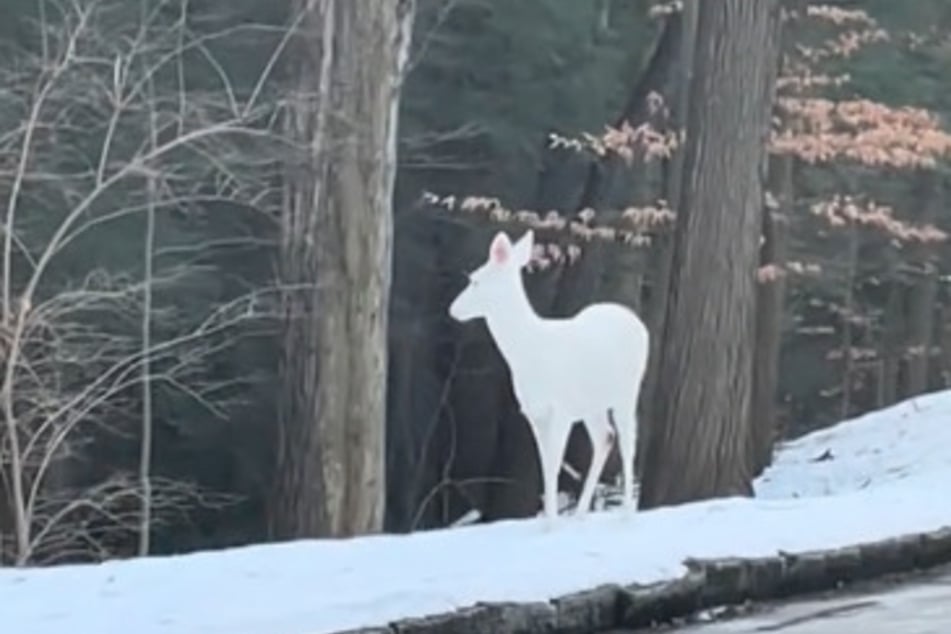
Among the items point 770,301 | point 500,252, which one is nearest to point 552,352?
point 500,252

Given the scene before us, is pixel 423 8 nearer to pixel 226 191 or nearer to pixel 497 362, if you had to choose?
pixel 497 362

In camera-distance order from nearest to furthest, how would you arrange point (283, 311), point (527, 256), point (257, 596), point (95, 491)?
point (257, 596)
point (527, 256)
point (283, 311)
point (95, 491)

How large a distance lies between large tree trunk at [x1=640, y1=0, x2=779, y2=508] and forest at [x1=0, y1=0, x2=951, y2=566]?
20mm

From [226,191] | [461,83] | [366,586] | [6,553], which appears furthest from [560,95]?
[366,586]

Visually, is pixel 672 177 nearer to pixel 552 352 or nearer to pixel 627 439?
pixel 627 439

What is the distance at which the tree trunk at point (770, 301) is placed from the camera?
2216 cm

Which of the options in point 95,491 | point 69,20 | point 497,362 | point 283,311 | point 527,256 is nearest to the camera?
point 527,256

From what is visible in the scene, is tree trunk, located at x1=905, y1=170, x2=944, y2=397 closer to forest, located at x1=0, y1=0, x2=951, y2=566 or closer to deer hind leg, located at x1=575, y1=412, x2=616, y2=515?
forest, located at x1=0, y1=0, x2=951, y2=566

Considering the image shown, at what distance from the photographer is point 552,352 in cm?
952

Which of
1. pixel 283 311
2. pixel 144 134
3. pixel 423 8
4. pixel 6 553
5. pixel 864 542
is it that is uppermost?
pixel 423 8

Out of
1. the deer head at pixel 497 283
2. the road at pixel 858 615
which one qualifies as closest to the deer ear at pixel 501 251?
the deer head at pixel 497 283

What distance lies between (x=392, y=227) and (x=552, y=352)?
4.80m

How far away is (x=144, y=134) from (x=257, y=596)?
9422 mm

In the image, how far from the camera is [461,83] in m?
24.8
